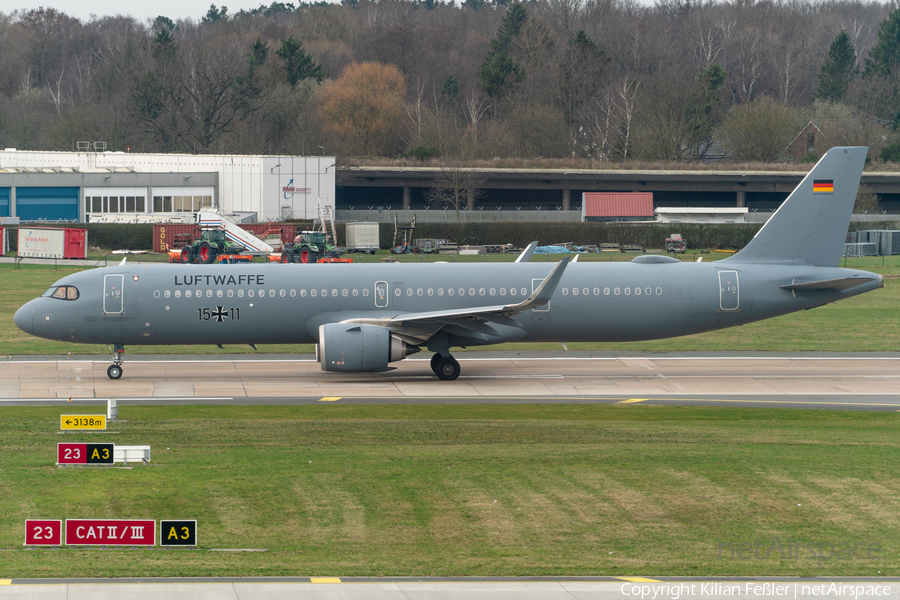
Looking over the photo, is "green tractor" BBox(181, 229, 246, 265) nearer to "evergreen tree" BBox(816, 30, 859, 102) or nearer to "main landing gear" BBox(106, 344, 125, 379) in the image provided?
"main landing gear" BBox(106, 344, 125, 379)

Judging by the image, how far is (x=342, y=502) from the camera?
17.4 m

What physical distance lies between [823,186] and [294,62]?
416ft

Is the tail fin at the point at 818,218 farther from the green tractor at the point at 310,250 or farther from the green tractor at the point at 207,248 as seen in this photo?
the green tractor at the point at 207,248

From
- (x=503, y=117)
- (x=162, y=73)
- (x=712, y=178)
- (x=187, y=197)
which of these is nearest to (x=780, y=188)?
(x=712, y=178)

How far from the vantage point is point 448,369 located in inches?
1342

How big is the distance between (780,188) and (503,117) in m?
44.1

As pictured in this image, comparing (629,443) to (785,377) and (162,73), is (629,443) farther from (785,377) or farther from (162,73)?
(162,73)

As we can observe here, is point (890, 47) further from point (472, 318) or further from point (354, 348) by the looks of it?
point (354, 348)

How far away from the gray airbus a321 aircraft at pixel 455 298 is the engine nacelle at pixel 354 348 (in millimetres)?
74

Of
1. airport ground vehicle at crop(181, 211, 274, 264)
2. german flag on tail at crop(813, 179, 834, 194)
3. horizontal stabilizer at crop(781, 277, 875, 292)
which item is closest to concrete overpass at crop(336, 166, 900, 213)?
airport ground vehicle at crop(181, 211, 274, 264)

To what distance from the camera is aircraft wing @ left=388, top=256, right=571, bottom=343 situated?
3133 centimetres

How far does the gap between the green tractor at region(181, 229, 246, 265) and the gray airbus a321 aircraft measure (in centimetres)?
4817

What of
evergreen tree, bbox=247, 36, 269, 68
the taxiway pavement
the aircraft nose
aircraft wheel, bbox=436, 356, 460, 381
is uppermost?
evergreen tree, bbox=247, 36, 269, 68

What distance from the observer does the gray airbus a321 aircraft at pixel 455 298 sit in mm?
33031
